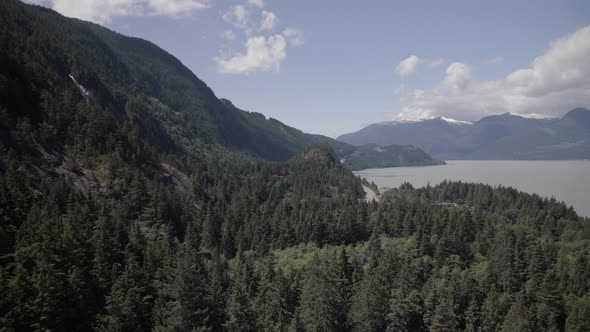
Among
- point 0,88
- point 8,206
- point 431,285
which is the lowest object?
point 431,285

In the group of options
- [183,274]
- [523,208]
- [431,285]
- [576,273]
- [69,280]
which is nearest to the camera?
[69,280]

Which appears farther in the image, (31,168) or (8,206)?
(31,168)

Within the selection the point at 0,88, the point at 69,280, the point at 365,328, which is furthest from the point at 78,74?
the point at 365,328

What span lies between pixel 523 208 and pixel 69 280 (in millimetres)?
170517

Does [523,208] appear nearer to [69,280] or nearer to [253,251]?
[253,251]

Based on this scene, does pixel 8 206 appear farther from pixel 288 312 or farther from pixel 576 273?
pixel 576 273

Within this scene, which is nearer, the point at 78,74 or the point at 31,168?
the point at 31,168

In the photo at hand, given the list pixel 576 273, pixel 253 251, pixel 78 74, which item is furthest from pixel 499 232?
pixel 78 74

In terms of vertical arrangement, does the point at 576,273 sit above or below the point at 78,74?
below

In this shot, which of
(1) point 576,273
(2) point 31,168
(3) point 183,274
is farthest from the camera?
(2) point 31,168

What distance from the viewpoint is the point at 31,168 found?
82938mm

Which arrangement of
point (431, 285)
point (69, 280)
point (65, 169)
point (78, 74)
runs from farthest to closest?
point (78, 74)
point (65, 169)
point (431, 285)
point (69, 280)

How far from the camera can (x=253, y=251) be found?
90562 mm

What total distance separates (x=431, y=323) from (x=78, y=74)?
19591 cm
